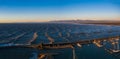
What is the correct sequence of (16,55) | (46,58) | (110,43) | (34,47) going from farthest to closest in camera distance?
1. (110,43)
2. (34,47)
3. (16,55)
4. (46,58)

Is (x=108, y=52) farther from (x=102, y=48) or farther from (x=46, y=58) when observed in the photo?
(x=46, y=58)

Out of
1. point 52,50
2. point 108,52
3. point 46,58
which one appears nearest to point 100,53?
point 108,52

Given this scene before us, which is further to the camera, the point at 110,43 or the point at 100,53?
the point at 110,43

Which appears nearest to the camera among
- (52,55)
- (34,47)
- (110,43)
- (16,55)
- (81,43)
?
(52,55)

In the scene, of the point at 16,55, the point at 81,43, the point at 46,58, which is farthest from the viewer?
the point at 81,43

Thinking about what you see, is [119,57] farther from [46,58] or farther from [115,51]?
[46,58]

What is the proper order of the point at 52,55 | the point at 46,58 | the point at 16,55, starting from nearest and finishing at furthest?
the point at 46,58 → the point at 52,55 → the point at 16,55

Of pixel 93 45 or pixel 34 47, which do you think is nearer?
pixel 34 47

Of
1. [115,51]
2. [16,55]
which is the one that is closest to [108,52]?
[115,51]

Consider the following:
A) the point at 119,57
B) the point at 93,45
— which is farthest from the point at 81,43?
the point at 119,57
